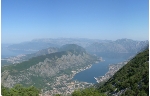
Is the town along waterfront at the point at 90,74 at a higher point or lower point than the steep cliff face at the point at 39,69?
lower

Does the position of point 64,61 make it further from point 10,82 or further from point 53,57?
point 10,82

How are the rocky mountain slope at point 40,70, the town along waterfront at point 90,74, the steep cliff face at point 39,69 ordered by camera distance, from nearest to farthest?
the rocky mountain slope at point 40,70 < the steep cliff face at point 39,69 < the town along waterfront at point 90,74

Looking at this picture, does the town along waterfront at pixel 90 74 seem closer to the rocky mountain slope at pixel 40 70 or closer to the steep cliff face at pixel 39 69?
the rocky mountain slope at pixel 40 70

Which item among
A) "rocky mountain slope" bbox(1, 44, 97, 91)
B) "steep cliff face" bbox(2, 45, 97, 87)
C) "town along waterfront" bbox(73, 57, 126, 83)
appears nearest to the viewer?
"rocky mountain slope" bbox(1, 44, 97, 91)

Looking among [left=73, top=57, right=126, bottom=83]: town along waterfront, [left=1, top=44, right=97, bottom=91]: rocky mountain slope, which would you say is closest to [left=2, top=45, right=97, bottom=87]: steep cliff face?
[left=1, top=44, right=97, bottom=91]: rocky mountain slope

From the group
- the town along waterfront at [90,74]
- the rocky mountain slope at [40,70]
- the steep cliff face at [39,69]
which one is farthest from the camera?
the town along waterfront at [90,74]

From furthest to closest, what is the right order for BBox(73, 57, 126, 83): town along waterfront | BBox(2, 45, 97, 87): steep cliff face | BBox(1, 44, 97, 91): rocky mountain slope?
1. BBox(73, 57, 126, 83): town along waterfront
2. BBox(2, 45, 97, 87): steep cliff face
3. BBox(1, 44, 97, 91): rocky mountain slope

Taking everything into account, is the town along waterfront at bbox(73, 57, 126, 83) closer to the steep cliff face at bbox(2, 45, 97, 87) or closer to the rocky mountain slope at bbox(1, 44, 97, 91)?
the rocky mountain slope at bbox(1, 44, 97, 91)

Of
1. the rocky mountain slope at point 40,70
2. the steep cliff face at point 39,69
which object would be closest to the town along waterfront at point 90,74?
the rocky mountain slope at point 40,70
